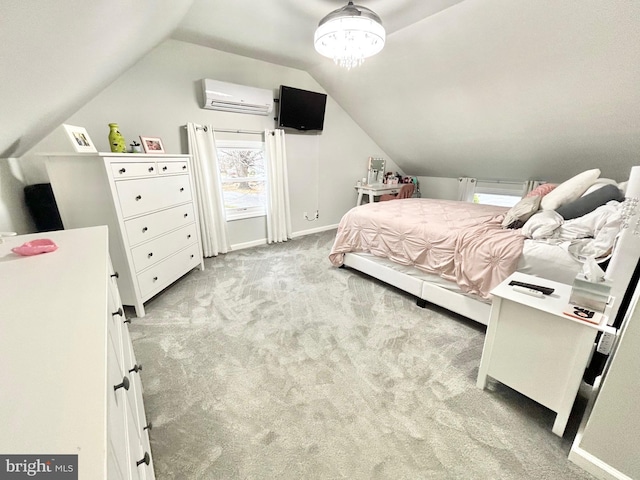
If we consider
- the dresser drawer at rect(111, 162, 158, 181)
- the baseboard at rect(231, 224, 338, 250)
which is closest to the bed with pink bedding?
the baseboard at rect(231, 224, 338, 250)

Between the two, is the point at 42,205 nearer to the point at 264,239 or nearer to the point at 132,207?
the point at 132,207

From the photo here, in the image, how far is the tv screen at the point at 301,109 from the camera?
347cm

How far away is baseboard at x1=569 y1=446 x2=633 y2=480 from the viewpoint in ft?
3.50

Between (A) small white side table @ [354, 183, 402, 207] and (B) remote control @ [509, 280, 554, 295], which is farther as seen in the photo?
(A) small white side table @ [354, 183, 402, 207]

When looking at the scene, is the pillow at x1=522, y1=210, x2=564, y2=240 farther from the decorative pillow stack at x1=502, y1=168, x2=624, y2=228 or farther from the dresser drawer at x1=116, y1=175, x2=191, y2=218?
the dresser drawer at x1=116, y1=175, x2=191, y2=218

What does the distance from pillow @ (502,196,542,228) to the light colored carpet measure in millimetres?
942

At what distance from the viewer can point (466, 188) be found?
4.48 metres

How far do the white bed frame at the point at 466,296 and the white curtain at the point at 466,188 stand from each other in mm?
2799

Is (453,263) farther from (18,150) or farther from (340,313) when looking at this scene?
(18,150)

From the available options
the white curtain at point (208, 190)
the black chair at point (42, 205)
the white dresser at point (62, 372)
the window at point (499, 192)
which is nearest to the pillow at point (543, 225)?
the window at point (499, 192)

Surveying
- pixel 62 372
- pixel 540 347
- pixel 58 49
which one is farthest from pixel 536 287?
pixel 58 49

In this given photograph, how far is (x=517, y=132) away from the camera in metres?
3.07

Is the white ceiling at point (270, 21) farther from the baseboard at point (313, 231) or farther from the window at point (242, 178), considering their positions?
the baseboard at point (313, 231)

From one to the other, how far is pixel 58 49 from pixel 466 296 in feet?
9.11
